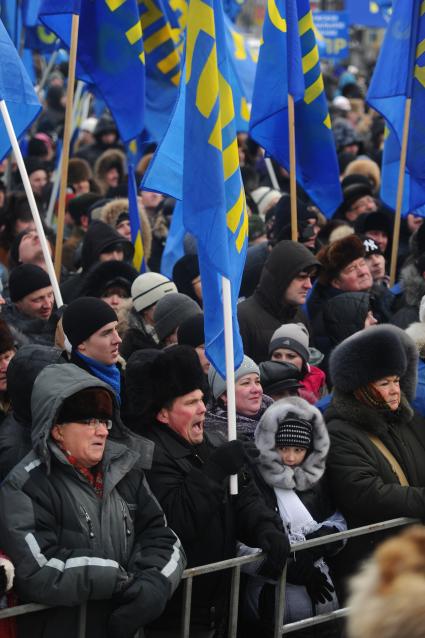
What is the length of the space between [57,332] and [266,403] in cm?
106

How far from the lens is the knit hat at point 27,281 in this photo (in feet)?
21.7

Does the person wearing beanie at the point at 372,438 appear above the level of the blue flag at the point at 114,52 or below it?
below

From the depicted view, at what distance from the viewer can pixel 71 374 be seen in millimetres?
Answer: 4473

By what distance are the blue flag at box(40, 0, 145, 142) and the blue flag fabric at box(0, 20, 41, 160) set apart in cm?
98

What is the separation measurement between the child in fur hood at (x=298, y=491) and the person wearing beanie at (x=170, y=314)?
1.33 m

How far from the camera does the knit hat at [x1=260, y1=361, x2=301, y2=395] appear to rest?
5.96m

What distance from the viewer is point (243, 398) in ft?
18.3

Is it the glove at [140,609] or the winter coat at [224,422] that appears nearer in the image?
the glove at [140,609]

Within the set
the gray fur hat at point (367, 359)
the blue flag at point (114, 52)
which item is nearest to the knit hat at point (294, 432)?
the gray fur hat at point (367, 359)

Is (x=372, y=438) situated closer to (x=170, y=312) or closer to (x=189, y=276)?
(x=170, y=312)

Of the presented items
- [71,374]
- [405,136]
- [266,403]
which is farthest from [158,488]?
[405,136]

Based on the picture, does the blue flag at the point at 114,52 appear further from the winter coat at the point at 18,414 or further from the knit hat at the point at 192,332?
the winter coat at the point at 18,414

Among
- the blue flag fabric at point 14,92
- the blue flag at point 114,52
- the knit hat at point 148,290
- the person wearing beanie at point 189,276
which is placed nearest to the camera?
the blue flag fabric at point 14,92

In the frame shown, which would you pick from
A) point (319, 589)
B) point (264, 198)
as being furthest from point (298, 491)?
point (264, 198)
